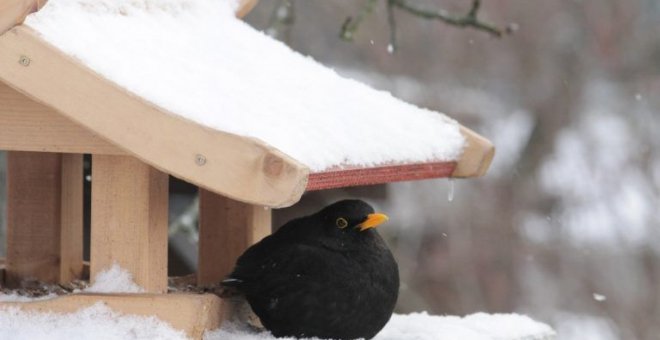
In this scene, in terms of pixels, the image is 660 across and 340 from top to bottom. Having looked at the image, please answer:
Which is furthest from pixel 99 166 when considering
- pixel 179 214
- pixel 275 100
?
pixel 179 214

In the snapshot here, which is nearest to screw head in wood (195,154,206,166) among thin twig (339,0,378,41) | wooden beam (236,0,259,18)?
wooden beam (236,0,259,18)

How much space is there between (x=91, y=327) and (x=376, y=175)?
0.80 metres

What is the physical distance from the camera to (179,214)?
5.91 metres

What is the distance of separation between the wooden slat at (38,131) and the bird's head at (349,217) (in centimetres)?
66

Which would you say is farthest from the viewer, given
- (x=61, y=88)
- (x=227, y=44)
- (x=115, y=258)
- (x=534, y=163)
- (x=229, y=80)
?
(x=534, y=163)

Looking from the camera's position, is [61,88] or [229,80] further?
[229,80]

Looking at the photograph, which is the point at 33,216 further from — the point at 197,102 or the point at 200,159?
the point at 200,159

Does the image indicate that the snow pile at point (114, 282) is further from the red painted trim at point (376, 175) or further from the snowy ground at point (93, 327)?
the red painted trim at point (376, 175)

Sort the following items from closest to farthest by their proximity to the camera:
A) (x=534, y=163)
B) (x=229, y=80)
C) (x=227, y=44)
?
(x=229, y=80) < (x=227, y=44) < (x=534, y=163)

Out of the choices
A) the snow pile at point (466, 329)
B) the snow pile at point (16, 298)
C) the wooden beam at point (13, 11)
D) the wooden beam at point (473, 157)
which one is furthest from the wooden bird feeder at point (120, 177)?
the snow pile at point (466, 329)

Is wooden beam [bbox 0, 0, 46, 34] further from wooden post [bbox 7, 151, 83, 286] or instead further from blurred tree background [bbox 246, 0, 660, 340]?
blurred tree background [bbox 246, 0, 660, 340]

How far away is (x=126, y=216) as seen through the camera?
2.86m

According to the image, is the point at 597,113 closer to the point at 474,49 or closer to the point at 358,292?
the point at 474,49

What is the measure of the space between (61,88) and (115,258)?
1.46ft
